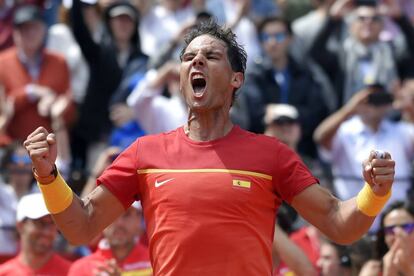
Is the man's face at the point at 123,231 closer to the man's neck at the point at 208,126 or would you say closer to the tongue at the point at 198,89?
the man's neck at the point at 208,126

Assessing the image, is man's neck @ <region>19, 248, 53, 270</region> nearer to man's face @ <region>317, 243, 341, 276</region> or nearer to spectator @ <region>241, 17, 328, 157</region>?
man's face @ <region>317, 243, 341, 276</region>

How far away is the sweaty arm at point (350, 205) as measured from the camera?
17.2ft

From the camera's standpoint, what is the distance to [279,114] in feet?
33.8

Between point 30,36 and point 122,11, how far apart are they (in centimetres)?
93

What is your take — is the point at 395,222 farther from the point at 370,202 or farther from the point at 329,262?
the point at 370,202

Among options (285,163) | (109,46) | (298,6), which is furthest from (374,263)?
(298,6)

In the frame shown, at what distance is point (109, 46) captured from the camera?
37.8 ft

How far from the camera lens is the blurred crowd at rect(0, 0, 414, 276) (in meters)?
10.3

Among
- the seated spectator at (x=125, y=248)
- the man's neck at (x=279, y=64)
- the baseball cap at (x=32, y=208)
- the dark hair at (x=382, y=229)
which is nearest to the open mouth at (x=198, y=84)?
the seated spectator at (x=125, y=248)

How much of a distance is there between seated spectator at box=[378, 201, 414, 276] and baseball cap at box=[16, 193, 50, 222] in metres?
2.32

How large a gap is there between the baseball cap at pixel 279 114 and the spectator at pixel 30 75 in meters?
1.86

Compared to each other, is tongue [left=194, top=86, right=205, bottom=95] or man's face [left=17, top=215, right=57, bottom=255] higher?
tongue [left=194, top=86, right=205, bottom=95]

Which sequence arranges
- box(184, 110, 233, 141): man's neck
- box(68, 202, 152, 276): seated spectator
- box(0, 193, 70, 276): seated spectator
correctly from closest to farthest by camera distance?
box(184, 110, 233, 141): man's neck, box(68, 202, 152, 276): seated spectator, box(0, 193, 70, 276): seated spectator

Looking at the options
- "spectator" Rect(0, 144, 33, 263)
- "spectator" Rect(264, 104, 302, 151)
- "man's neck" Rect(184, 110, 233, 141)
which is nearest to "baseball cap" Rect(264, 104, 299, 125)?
"spectator" Rect(264, 104, 302, 151)
